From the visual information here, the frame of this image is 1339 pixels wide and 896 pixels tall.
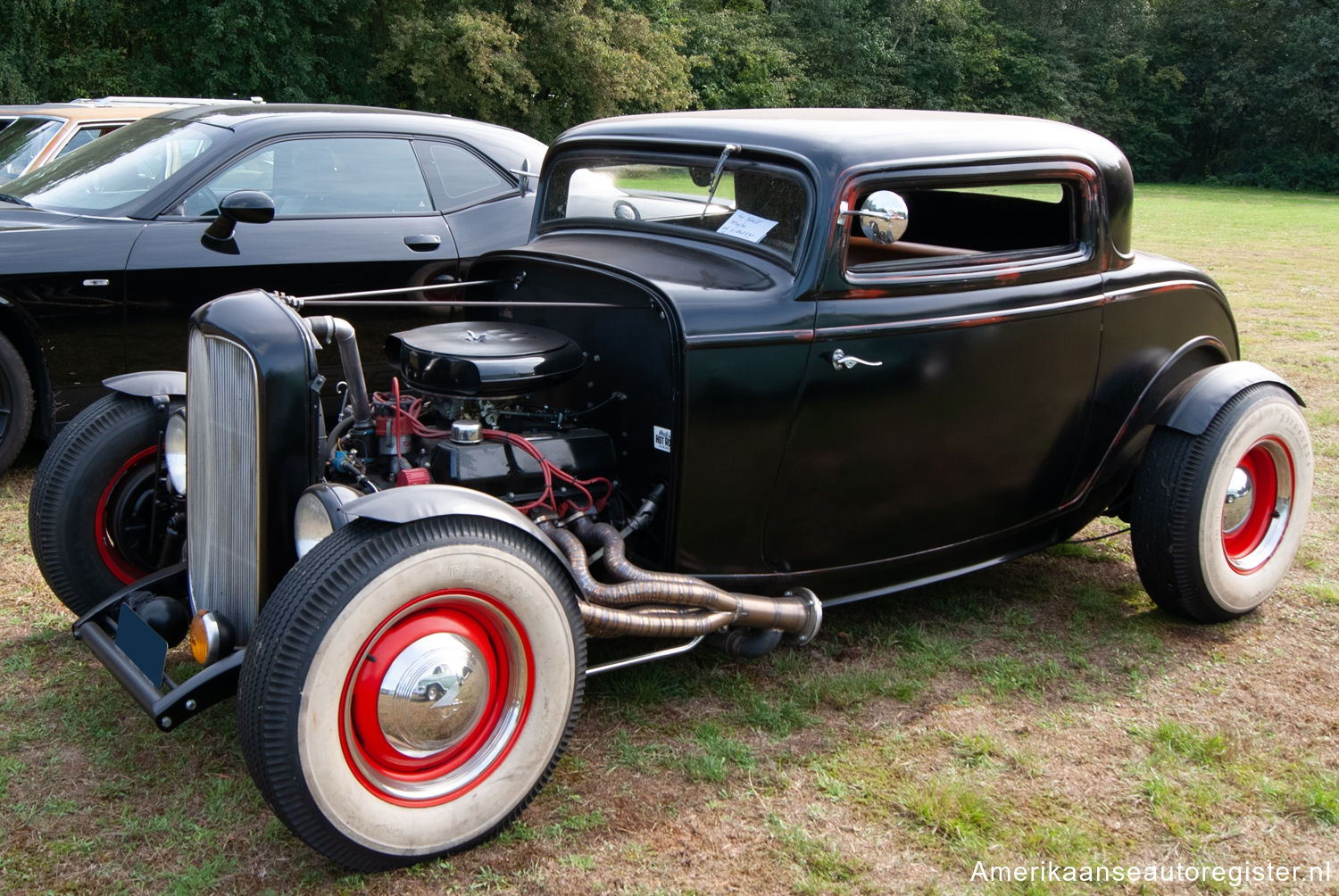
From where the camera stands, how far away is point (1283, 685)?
342 cm

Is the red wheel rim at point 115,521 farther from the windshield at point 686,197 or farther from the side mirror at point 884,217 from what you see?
the side mirror at point 884,217

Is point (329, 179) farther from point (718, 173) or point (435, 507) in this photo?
point (435, 507)

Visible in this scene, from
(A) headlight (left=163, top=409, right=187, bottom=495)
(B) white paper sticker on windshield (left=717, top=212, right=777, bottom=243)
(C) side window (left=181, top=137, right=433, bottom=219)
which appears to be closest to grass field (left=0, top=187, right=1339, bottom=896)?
(A) headlight (left=163, top=409, right=187, bottom=495)

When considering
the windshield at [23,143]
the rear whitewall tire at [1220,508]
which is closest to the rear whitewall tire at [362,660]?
the rear whitewall tire at [1220,508]

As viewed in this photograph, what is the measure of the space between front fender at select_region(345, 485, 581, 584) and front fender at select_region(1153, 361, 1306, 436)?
88.0 inches

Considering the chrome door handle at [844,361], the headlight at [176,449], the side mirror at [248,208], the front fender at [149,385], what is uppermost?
the side mirror at [248,208]

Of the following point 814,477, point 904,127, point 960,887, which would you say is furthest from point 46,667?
point 904,127

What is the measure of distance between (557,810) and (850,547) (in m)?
1.16

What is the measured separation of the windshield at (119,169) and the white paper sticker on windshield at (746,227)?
3074 millimetres

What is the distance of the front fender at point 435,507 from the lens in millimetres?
2326

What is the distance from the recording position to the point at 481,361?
2.83m

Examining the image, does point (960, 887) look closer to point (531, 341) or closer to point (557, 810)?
point (557, 810)

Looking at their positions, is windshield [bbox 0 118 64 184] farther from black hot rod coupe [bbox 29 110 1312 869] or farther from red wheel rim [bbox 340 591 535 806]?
red wheel rim [bbox 340 591 535 806]

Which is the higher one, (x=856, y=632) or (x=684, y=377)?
(x=684, y=377)
